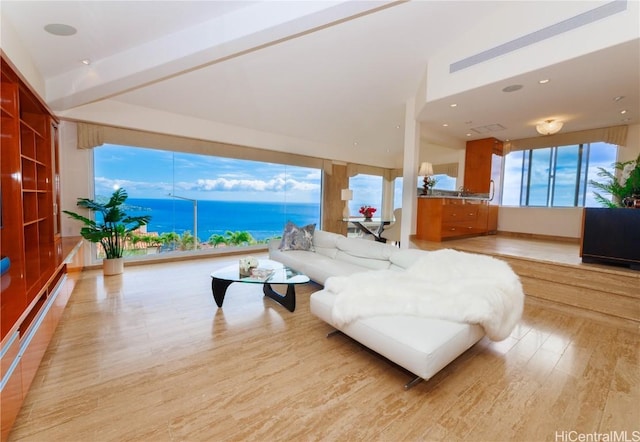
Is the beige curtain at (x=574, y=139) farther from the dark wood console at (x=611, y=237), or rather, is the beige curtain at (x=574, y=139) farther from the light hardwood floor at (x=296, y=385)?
the light hardwood floor at (x=296, y=385)

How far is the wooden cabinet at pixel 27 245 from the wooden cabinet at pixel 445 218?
524 cm

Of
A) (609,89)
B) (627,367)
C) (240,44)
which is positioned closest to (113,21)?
Answer: (240,44)

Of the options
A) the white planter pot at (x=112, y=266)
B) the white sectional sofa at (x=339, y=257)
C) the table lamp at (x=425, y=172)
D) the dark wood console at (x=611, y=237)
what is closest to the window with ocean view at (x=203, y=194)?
the white planter pot at (x=112, y=266)

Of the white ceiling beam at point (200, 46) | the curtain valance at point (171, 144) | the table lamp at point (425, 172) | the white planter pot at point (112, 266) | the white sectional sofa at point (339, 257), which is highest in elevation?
the white ceiling beam at point (200, 46)

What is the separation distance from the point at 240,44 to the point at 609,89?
4.63 m

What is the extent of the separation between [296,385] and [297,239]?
2729 millimetres

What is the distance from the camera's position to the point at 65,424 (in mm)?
1514

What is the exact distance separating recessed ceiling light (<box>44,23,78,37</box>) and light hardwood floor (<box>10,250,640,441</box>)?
267cm

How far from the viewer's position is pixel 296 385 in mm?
1865

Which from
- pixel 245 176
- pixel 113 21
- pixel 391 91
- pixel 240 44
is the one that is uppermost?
pixel 391 91

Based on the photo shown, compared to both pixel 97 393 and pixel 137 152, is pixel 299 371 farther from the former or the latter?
pixel 137 152

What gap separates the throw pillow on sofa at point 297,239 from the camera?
4434mm

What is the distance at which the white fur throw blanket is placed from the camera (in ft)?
6.72

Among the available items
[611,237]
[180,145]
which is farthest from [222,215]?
[611,237]
